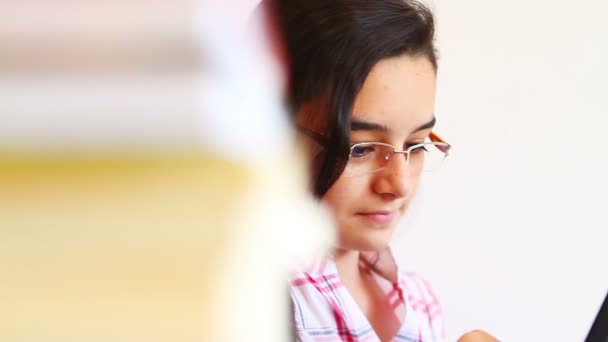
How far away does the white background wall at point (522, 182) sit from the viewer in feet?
1.60

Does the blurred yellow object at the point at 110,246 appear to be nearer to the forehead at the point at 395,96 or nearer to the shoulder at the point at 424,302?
the forehead at the point at 395,96

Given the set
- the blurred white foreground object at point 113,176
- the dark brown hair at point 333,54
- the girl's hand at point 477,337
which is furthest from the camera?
the girl's hand at point 477,337

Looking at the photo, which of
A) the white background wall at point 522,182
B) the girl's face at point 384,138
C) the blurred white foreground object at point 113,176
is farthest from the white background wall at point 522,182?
the blurred white foreground object at point 113,176

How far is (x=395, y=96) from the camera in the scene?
0.36 metres

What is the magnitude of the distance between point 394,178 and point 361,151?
0.02m

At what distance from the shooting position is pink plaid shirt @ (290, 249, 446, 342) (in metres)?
0.39

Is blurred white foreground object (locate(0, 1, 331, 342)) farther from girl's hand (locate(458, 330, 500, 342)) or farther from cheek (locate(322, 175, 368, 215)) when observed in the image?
girl's hand (locate(458, 330, 500, 342))

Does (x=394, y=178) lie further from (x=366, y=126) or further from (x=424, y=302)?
(x=424, y=302)

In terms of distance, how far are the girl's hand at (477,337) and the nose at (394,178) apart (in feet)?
0.47

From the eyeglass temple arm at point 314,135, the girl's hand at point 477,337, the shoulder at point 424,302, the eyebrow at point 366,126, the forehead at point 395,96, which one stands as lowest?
the girl's hand at point 477,337

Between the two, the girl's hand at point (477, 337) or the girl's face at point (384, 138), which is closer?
the girl's face at point (384, 138)

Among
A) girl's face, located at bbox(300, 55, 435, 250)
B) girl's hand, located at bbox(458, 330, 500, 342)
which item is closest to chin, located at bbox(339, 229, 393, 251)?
girl's face, located at bbox(300, 55, 435, 250)

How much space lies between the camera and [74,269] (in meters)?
0.18

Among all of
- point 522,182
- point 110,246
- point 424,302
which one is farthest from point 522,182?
point 110,246
